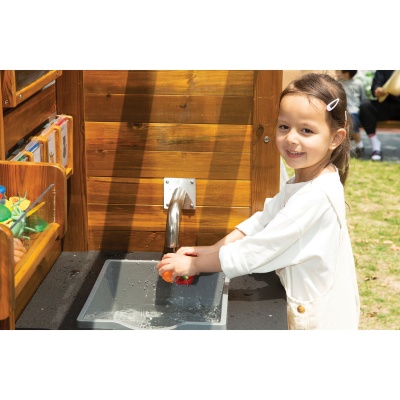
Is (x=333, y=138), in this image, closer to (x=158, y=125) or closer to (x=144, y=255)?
(x=158, y=125)

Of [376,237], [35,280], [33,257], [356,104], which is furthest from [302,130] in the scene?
[356,104]

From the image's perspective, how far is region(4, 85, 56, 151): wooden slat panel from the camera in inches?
111

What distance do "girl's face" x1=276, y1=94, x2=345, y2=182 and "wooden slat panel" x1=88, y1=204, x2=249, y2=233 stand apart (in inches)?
60.6

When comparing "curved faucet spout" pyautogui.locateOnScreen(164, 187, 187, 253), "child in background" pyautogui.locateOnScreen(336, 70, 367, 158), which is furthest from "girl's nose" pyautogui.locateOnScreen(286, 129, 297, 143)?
"child in background" pyautogui.locateOnScreen(336, 70, 367, 158)

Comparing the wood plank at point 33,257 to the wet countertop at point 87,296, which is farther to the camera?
the wet countertop at point 87,296

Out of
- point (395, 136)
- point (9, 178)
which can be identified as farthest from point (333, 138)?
point (395, 136)

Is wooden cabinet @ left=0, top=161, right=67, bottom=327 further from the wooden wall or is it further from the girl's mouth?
the wooden wall

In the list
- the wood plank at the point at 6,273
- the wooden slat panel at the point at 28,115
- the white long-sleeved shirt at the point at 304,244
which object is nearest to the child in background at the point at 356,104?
the wooden slat panel at the point at 28,115

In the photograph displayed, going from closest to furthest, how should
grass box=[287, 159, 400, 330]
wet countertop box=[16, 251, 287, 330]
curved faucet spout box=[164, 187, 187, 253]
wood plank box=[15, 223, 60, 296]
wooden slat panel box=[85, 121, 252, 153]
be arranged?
wood plank box=[15, 223, 60, 296], curved faucet spout box=[164, 187, 187, 253], wet countertop box=[16, 251, 287, 330], wooden slat panel box=[85, 121, 252, 153], grass box=[287, 159, 400, 330]

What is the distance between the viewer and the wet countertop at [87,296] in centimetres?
321

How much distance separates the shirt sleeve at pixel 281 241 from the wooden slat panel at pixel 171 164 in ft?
4.79

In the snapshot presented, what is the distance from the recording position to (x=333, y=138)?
2172mm

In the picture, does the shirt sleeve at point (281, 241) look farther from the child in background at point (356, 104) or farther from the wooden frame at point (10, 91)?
the child in background at point (356, 104)

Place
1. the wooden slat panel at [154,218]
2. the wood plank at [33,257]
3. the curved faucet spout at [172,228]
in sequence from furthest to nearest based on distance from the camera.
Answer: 1. the wooden slat panel at [154,218]
2. the curved faucet spout at [172,228]
3. the wood plank at [33,257]
